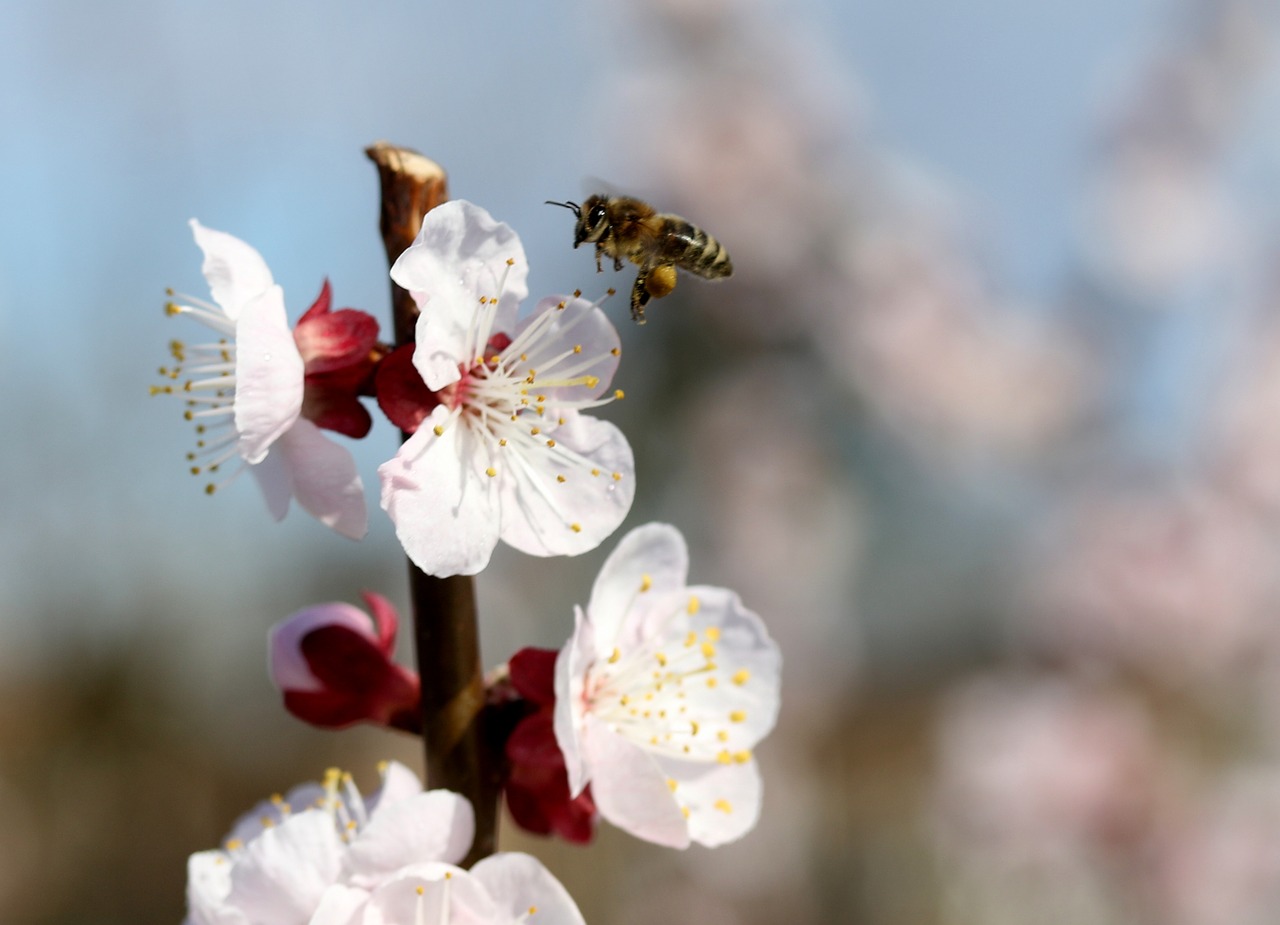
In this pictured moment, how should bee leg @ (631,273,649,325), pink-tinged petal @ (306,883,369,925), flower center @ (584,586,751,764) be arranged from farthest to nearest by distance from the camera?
bee leg @ (631,273,649,325) < flower center @ (584,586,751,764) < pink-tinged petal @ (306,883,369,925)

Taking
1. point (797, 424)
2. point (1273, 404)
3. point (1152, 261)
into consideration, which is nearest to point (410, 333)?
point (797, 424)

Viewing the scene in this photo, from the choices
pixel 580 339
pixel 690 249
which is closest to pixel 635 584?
pixel 580 339

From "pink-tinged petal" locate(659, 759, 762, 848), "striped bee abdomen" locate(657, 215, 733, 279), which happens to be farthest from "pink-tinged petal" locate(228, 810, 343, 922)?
"striped bee abdomen" locate(657, 215, 733, 279)

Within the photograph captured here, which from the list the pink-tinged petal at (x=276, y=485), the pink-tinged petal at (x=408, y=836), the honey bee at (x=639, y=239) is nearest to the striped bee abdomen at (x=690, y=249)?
the honey bee at (x=639, y=239)

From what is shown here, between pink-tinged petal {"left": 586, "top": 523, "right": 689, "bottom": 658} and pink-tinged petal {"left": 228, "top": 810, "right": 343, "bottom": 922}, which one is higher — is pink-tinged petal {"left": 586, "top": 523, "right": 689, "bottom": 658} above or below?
above

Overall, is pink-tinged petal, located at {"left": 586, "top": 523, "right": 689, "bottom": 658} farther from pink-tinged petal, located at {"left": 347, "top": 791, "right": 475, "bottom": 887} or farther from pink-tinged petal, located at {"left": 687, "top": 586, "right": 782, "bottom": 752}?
pink-tinged petal, located at {"left": 347, "top": 791, "right": 475, "bottom": 887}

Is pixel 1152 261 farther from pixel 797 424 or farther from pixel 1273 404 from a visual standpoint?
pixel 797 424

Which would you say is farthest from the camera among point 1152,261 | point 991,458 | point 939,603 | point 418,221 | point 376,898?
point 939,603

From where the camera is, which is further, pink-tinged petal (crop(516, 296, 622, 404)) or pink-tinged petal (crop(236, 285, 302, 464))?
pink-tinged petal (crop(516, 296, 622, 404))
